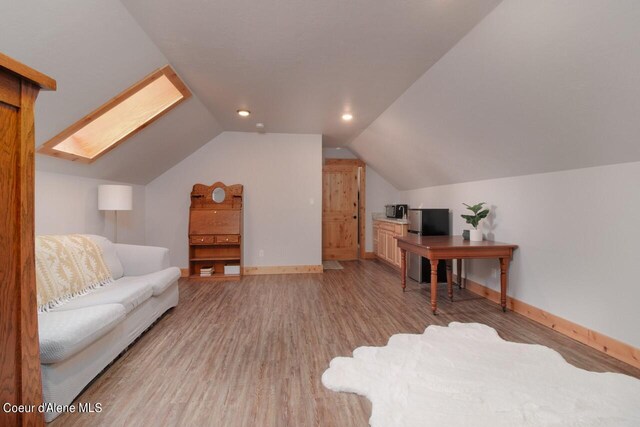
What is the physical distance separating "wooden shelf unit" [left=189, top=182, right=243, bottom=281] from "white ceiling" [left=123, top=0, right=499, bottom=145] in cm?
174

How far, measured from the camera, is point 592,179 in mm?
2518

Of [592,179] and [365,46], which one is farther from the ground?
[365,46]

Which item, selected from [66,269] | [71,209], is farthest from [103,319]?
[71,209]

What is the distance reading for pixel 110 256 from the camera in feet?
10.1

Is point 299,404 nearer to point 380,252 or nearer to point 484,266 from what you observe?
point 484,266

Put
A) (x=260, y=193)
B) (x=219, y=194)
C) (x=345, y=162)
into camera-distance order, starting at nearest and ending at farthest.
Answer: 1. (x=219, y=194)
2. (x=260, y=193)
3. (x=345, y=162)

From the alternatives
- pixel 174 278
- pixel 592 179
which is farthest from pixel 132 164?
pixel 592 179

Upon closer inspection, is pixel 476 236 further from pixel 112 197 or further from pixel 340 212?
pixel 112 197

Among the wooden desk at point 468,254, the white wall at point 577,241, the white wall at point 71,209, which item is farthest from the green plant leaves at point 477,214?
the white wall at point 71,209

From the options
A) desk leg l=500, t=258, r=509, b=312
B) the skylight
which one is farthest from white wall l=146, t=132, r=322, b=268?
desk leg l=500, t=258, r=509, b=312

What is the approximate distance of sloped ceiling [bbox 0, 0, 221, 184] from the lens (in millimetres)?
1709

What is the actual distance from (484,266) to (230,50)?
374cm

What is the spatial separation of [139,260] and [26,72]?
2.81 m

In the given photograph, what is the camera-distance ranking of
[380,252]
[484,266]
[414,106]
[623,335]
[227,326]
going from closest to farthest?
[623,335] < [227,326] < [414,106] < [484,266] < [380,252]
